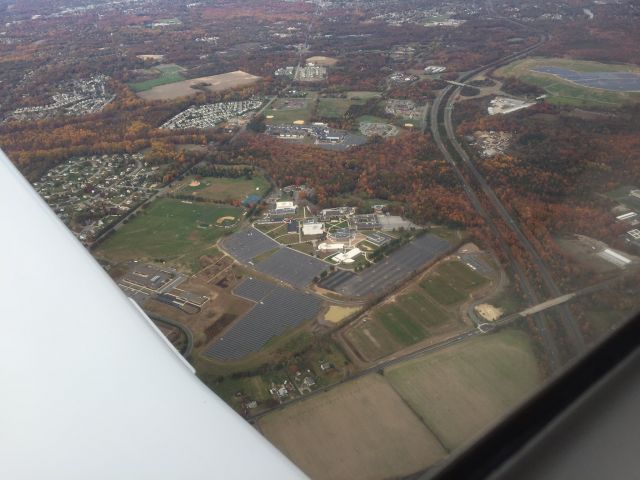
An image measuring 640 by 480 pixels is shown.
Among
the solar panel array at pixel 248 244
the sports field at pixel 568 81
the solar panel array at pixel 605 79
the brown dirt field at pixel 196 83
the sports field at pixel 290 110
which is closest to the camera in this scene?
the solar panel array at pixel 248 244

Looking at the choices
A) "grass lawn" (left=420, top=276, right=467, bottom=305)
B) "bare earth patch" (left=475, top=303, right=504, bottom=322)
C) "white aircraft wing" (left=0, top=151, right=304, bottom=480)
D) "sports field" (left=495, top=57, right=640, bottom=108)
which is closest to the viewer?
"white aircraft wing" (left=0, top=151, right=304, bottom=480)

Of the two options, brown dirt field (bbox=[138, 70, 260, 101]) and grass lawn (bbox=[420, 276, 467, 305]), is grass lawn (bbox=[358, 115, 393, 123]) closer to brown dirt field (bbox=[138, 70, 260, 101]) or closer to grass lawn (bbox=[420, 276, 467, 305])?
brown dirt field (bbox=[138, 70, 260, 101])

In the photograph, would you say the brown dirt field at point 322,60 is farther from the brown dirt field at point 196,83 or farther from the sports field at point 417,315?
the sports field at point 417,315

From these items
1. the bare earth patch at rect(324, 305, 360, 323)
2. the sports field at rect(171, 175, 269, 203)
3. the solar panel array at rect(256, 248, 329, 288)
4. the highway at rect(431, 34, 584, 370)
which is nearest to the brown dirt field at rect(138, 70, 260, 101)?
the sports field at rect(171, 175, 269, 203)

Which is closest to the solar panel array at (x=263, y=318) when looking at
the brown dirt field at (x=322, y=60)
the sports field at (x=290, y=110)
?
the sports field at (x=290, y=110)

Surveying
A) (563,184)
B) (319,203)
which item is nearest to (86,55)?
(319,203)

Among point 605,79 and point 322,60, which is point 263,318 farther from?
point 322,60

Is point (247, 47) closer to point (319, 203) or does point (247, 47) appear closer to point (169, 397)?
point (319, 203)
